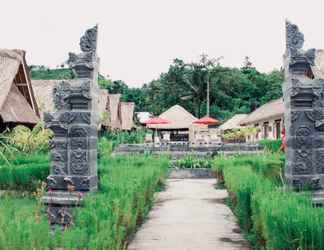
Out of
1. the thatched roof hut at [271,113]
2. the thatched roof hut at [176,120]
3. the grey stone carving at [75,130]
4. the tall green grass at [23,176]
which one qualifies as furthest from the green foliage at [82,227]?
the thatched roof hut at [176,120]

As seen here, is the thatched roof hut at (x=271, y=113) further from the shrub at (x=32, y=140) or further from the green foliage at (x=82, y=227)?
the green foliage at (x=82, y=227)

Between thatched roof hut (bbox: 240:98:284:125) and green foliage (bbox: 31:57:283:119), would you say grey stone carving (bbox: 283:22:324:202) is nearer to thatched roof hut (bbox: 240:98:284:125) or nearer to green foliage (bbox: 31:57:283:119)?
thatched roof hut (bbox: 240:98:284:125)

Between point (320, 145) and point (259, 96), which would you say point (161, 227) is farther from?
point (259, 96)

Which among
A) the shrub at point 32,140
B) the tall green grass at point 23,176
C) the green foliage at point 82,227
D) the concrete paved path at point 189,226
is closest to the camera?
the green foliage at point 82,227

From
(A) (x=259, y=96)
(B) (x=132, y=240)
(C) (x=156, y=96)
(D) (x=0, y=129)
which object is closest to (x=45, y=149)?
(D) (x=0, y=129)

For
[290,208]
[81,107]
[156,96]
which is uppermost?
[156,96]

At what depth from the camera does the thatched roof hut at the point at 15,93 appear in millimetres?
16594

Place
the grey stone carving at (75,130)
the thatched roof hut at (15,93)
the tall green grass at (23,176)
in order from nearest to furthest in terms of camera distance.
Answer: the grey stone carving at (75,130)
the tall green grass at (23,176)
the thatched roof hut at (15,93)

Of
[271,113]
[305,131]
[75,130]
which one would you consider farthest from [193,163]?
[271,113]

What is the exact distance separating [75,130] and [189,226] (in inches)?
99.0

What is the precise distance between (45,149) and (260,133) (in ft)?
85.4

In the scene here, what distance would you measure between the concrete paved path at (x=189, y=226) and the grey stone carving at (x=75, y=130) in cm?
135

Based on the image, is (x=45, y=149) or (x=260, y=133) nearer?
(x=45, y=149)

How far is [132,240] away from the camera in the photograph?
7020 mm
